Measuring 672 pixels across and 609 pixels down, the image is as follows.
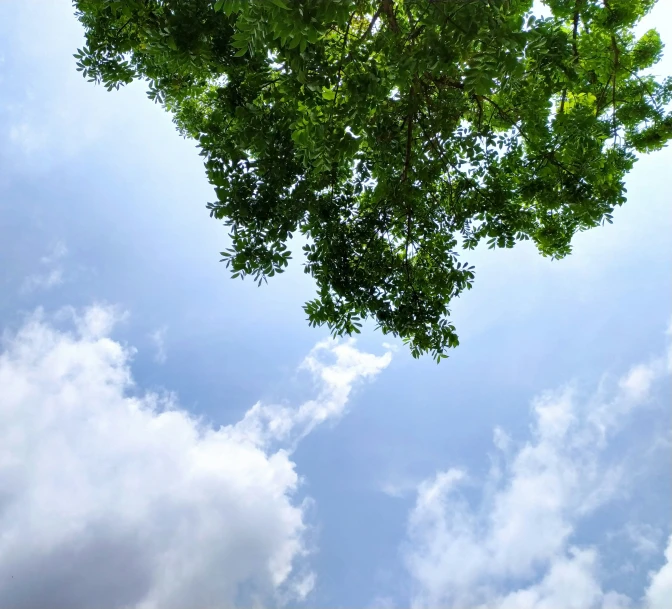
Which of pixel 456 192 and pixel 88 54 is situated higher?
pixel 88 54

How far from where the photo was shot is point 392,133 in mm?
8297

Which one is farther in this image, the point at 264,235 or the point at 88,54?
the point at 88,54

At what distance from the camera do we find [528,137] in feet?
28.9

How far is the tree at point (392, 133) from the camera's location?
6148 mm

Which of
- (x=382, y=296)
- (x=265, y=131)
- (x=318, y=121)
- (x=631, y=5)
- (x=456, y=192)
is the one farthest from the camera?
(x=456, y=192)

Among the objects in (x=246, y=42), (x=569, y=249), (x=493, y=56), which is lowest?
(x=493, y=56)

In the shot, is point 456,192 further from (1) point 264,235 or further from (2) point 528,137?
(1) point 264,235

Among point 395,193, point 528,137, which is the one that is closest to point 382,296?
point 395,193

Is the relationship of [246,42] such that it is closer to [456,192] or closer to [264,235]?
[264,235]

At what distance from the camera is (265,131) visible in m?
7.21

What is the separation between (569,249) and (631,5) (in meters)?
4.57

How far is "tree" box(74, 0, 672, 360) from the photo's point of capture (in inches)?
242

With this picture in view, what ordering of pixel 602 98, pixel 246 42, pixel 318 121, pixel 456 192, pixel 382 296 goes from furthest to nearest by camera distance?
pixel 602 98 → pixel 456 192 → pixel 382 296 → pixel 318 121 → pixel 246 42

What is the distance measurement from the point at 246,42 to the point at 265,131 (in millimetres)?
2692
